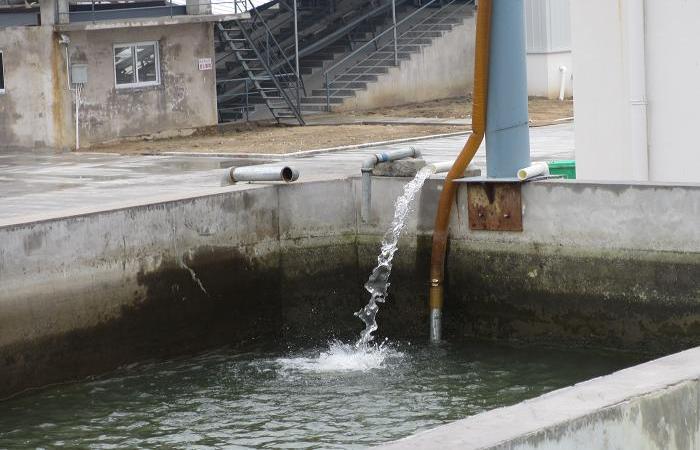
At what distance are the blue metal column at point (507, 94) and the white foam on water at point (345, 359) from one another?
2068mm

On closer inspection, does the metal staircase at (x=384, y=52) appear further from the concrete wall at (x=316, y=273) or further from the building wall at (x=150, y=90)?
the concrete wall at (x=316, y=273)

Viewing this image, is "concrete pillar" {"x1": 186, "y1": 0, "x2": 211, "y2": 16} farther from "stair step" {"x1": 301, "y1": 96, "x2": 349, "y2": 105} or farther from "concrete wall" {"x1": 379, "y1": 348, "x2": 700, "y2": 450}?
"concrete wall" {"x1": 379, "y1": 348, "x2": 700, "y2": 450}

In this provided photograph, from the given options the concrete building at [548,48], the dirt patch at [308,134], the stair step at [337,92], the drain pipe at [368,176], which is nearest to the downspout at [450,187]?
the drain pipe at [368,176]

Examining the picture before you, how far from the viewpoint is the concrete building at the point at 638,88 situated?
14.0 meters

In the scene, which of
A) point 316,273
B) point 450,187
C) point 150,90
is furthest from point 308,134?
point 450,187

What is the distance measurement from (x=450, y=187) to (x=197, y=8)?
1732 cm

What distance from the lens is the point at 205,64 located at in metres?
30.8

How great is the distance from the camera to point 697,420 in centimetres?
606

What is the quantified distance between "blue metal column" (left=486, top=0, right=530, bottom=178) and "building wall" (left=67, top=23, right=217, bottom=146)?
51.9 feet

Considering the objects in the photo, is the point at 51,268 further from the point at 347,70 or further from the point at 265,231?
the point at 347,70

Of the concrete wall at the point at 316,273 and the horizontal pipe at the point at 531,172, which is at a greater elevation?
the horizontal pipe at the point at 531,172

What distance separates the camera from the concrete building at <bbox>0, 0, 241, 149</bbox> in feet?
90.9

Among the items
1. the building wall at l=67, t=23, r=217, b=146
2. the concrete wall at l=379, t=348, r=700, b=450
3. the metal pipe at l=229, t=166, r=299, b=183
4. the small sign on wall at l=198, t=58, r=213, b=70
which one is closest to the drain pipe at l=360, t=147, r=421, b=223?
the metal pipe at l=229, t=166, r=299, b=183

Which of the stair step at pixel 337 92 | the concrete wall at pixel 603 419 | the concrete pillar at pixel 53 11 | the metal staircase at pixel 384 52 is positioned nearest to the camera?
the concrete wall at pixel 603 419
